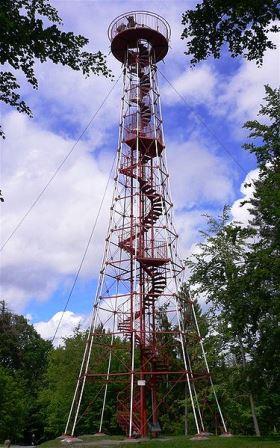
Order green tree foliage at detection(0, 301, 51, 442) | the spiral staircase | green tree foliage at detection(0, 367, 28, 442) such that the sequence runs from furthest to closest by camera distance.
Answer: green tree foliage at detection(0, 301, 51, 442)
green tree foliage at detection(0, 367, 28, 442)
the spiral staircase

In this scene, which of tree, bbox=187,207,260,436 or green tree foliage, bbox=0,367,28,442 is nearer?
tree, bbox=187,207,260,436

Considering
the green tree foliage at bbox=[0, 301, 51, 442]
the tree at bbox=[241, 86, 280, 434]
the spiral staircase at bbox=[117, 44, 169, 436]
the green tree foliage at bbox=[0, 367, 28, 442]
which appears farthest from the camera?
the green tree foliage at bbox=[0, 301, 51, 442]

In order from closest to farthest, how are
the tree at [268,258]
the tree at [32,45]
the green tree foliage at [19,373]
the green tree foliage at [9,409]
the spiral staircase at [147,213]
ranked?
the tree at [32,45] < the tree at [268,258] < the spiral staircase at [147,213] < the green tree foliage at [9,409] < the green tree foliage at [19,373]

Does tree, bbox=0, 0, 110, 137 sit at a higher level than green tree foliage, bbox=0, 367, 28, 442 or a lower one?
lower

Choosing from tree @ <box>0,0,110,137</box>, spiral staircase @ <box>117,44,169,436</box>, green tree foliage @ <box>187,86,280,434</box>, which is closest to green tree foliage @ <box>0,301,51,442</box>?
spiral staircase @ <box>117,44,169,436</box>

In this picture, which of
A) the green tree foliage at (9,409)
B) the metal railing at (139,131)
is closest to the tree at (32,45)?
the metal railing at (139,131)

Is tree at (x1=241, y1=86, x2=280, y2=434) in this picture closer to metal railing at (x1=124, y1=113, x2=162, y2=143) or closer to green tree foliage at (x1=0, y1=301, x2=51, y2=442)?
metal railing at (x1=124, y1=113, x2=162, y2=143)

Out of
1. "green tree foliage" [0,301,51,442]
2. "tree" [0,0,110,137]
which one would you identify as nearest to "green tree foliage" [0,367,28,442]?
"green tree foliage" [0,301,51,442]

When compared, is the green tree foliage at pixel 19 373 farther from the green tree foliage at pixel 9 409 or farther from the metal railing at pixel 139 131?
the metal railing at pixel 139 131

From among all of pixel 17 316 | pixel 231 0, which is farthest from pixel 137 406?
pixel 17 316

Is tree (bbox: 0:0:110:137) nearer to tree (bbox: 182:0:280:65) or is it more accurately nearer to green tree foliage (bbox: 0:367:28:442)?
tree (bbox: 182:0:280:65)

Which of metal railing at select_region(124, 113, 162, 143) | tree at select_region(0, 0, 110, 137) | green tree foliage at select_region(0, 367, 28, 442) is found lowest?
tree at select_region(0, 0, 110, 137)

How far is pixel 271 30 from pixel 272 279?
11.8 metres

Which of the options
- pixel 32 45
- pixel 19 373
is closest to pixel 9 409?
pixel 19 373
